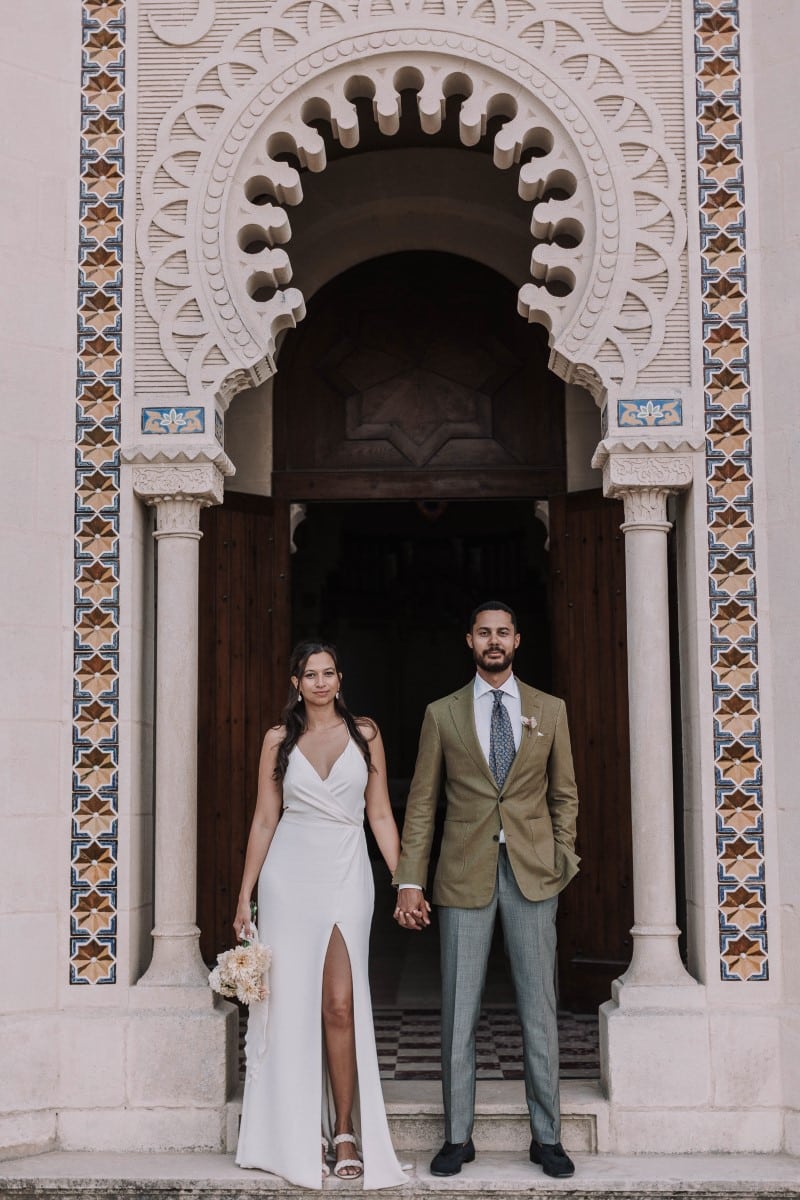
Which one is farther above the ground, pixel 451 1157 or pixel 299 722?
pixel 299 722

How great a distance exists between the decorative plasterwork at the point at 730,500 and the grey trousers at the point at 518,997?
2.62ft

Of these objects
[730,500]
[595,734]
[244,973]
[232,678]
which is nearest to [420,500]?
[232,678]

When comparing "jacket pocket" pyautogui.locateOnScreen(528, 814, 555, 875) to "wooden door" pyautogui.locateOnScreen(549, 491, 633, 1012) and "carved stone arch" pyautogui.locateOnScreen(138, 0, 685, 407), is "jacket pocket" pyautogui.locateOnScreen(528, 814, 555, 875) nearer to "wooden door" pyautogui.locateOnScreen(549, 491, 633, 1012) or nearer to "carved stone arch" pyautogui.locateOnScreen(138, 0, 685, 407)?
"carved stone arch" pyautogui.locateOnScreen(138, 0, 685, 407)

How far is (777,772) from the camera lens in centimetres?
486

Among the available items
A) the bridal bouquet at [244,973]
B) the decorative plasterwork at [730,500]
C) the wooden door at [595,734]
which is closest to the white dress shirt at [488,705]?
the decorative plasterwork at [730,500]

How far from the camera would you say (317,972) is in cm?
443

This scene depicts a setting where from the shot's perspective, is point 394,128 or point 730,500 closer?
point 730,500

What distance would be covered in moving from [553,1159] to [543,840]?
1.08m

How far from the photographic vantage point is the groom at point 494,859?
4.46m

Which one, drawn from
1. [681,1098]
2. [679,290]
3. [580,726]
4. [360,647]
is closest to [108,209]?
[679,290]

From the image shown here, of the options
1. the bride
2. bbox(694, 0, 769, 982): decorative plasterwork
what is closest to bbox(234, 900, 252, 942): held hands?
the bride

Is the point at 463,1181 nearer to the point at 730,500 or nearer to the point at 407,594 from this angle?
the point at 730,500

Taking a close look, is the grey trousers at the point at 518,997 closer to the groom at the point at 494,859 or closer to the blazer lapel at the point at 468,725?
the groom at the point at 494,859

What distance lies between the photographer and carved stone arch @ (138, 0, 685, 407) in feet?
16.6
